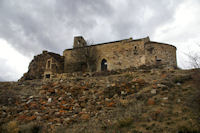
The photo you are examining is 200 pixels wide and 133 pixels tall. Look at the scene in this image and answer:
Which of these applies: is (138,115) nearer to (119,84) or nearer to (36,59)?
(119,84)

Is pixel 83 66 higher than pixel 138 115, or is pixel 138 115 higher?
pixel 83 66

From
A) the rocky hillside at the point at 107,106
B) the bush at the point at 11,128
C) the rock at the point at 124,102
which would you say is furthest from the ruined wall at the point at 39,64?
the rock at the point at 124,102

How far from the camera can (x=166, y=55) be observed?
63.1 ft

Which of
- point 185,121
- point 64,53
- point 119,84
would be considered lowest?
point 185,121

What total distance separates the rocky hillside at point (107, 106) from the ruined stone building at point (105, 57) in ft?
26.1

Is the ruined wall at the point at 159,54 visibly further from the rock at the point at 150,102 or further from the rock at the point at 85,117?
the rock at the point at 85,117

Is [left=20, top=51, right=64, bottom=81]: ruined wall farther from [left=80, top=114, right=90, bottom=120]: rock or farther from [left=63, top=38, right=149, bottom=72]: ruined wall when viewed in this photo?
[left=80, top=114, right=90, bottom=120]: rock

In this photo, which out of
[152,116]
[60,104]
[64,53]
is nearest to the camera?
[152,116]

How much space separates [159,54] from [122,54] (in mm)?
4689

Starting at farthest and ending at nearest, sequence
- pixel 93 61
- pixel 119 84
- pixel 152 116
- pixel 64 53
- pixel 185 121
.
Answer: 1. pixel 64 53
2. pixel 93 61
3. pixel 119 84
4. pixel 152 116
5. pixel 185 121

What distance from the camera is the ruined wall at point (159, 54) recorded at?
18.9 m

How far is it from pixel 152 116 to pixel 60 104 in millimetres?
4583

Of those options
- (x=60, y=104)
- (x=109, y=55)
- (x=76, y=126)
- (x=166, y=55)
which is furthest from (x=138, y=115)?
(x=166, y=55)

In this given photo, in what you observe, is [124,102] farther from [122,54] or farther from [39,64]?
[39,64]
